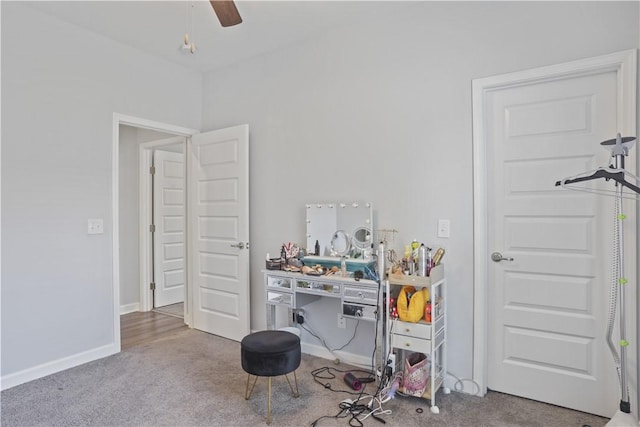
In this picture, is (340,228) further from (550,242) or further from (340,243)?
(550,242)

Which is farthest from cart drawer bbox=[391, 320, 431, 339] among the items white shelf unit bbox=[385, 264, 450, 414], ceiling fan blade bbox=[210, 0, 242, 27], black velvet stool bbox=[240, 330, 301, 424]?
ceiling fan blade bbox=[210, 0, 242, 27]

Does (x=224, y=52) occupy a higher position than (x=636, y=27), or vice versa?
(x=224, y=52)

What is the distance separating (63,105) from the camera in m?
2.98

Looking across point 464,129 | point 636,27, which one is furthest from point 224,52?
point 636,27

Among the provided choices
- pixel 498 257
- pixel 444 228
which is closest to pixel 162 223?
pixel 444 228

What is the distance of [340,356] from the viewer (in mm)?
3080

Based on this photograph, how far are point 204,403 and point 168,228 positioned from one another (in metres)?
2.97

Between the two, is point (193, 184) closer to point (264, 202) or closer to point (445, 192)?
point (264, 202)

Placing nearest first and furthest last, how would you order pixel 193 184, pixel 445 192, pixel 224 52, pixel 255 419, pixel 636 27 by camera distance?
pixel 636 27 → pixel 255 419 → pixel 445 192 → pixel 224 52 → pixel 193 184

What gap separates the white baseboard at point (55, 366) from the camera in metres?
2.65

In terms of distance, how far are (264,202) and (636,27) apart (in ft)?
9.50

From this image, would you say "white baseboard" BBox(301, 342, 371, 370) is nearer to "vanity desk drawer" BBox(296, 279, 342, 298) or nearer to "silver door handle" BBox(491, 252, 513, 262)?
"vanity desk drawer" BBox(296, 279, 342, 298)

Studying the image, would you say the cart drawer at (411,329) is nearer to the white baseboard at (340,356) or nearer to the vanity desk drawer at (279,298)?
the white baseboard at (340,356)

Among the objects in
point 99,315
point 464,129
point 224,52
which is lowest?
point 99,315
